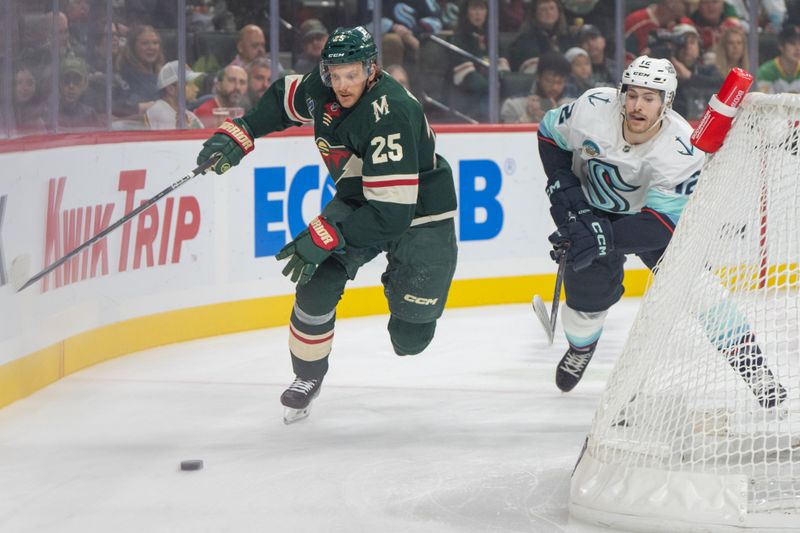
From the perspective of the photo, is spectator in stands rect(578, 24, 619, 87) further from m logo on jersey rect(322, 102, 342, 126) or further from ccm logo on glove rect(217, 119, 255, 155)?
m logo on jersey rect(322, 102, 342, 126)

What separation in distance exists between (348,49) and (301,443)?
3.54 ft

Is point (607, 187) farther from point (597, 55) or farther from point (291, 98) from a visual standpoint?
point (597, 55)

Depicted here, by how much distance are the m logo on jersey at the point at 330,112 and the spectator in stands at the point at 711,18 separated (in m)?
4.29

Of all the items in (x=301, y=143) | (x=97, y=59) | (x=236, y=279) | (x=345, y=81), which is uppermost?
(x=345, y=81)

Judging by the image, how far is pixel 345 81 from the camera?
3400 millimetres

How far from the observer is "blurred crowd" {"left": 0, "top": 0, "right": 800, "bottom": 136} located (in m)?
4.59

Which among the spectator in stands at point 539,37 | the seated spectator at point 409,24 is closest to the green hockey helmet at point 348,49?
the seated spectator at point 409,24

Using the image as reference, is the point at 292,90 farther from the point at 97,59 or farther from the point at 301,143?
the point at 301,143

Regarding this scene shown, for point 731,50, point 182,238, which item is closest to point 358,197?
point 182,238

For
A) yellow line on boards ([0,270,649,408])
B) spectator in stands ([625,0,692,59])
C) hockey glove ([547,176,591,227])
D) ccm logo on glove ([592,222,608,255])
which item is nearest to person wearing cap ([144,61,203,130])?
yellow line on boards ([0,270,649,408])

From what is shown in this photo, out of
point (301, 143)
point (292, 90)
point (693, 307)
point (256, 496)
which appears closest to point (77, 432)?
point (256, 496)

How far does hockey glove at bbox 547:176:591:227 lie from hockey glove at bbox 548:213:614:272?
0.05 metres

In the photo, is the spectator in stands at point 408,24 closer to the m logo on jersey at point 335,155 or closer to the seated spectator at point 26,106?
the seated spectator at point 26,106

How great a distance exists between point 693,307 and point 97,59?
112 inches
